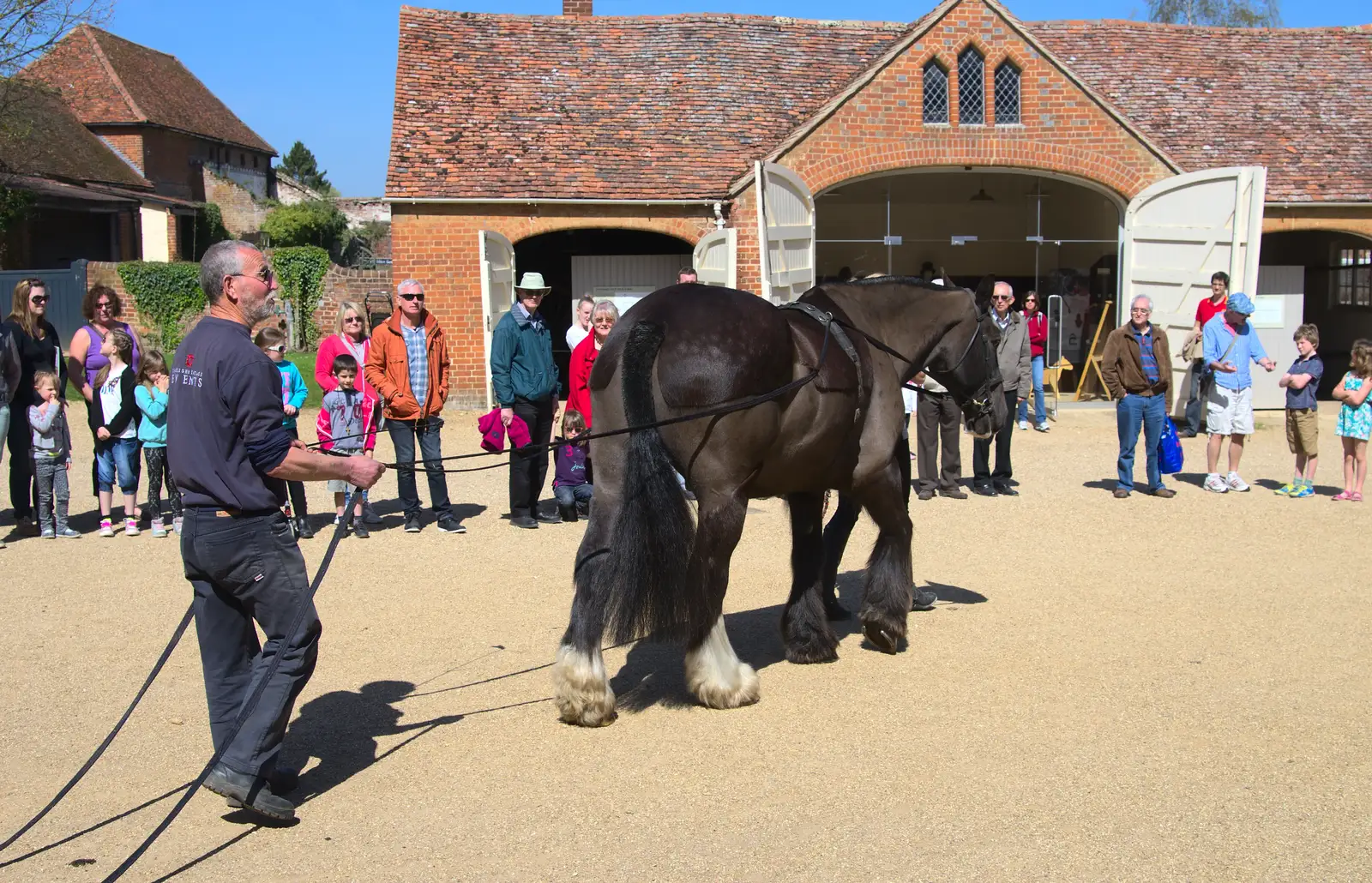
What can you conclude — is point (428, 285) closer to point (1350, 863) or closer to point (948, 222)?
point (948, 222)

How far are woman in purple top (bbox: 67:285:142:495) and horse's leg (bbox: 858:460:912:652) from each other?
627cm

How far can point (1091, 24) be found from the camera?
2086 centimetres

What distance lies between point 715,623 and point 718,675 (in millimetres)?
235

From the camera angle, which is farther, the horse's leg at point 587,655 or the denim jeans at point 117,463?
the denim jeans at point 117,463

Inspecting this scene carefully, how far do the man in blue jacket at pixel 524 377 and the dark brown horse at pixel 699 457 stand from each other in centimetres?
414

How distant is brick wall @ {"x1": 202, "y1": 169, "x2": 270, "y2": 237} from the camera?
4128 centimetres

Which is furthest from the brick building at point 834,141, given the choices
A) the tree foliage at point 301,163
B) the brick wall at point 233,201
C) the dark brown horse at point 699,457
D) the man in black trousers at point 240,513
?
the tree foliage at point 301,163

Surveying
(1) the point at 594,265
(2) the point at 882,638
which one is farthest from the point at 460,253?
(2) the point at 882,638

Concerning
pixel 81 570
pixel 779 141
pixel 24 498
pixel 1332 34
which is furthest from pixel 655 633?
pixel 1332 34

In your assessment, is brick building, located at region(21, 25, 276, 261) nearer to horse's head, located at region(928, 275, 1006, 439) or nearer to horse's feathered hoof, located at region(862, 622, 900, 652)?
horse's head, located at region(928, 275, 1006, 439)

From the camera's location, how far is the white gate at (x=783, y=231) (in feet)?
45.3

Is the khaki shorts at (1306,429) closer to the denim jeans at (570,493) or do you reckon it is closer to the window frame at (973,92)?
the denim jeans at (570,493)

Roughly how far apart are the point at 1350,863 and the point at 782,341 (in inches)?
118

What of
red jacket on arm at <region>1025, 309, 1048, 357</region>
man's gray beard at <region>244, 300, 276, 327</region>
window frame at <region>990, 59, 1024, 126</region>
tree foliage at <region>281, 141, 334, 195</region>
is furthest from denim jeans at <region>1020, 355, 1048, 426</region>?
tree foliage at <region>281, 141, 334, 195</region>
